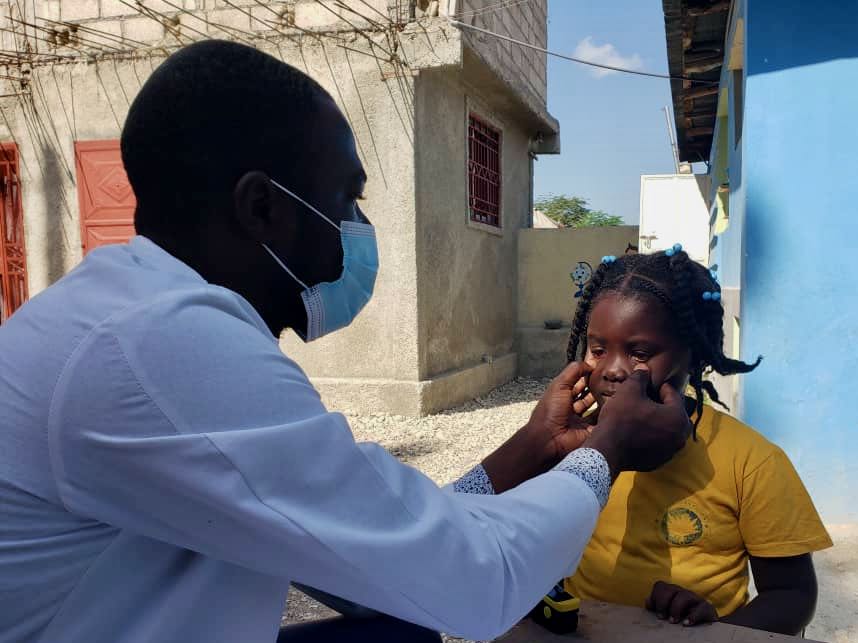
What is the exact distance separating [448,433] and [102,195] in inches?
153

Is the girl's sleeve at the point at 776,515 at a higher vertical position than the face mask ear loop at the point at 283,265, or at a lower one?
lower

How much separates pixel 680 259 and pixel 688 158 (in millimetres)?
13907

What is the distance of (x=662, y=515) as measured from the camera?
1562 mm

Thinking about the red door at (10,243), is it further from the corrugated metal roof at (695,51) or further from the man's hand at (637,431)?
the man's hand at (637,431)

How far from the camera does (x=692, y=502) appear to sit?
1.53 metres

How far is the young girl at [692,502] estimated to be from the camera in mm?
1438

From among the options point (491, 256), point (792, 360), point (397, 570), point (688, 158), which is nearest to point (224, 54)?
point (397, 570)

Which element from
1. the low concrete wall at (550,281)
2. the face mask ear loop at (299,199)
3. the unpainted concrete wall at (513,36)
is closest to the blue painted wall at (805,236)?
the face mask ear loop at (299,199)

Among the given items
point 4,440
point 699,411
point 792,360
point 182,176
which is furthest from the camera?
point 792,360

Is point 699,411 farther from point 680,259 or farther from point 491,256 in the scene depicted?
point 491,256

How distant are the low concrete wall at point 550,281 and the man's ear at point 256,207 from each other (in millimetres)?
7601

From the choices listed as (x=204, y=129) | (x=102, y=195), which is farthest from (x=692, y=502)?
(x=102, y=195)

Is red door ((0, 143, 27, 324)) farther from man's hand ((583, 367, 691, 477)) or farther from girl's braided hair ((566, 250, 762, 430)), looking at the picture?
man's hand ((583, 367, 691, 477))

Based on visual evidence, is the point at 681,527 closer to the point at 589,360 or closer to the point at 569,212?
the point at 589,360
